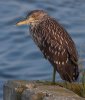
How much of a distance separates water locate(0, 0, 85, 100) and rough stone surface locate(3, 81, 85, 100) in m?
3.74

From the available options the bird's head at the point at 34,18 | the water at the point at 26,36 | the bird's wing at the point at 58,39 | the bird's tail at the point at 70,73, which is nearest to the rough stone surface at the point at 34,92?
the bird's tail at the point at 70,73

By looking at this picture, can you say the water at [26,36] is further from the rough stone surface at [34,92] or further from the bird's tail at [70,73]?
the rough stone surface at [34,92]

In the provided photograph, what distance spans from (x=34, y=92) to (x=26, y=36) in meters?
10.7

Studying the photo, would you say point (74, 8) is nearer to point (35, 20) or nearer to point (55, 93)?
point (35, 20)

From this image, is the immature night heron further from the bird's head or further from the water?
the water

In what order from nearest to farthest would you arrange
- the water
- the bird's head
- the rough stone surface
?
1. the rough stone surface
2. the bird's head
3. the water

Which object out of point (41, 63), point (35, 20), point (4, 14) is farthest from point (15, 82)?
point (4, 14)

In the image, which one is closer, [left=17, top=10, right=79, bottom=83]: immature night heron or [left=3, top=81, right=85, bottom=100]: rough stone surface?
[left=3, top=81, right=85, bottom=100]: rough stone surface

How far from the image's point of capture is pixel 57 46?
9.84 metres

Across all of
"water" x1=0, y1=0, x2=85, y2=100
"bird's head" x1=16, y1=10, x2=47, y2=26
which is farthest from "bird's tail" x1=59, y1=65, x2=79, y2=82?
"water" x1=0, y1=0, x2=85, y2=100

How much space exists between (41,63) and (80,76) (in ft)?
24.9

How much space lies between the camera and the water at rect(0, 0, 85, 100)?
16.6m

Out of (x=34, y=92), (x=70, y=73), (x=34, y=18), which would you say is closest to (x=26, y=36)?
(x=34, y=18)

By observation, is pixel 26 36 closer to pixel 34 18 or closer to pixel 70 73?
pixel 34 18
